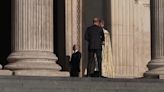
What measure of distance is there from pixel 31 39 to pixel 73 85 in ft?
13.1

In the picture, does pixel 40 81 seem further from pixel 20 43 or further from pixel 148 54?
pixel 148 54

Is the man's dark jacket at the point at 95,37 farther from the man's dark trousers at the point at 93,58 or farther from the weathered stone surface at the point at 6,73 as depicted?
the weathered stone surface at the point at 6,73

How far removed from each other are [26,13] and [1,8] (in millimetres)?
14437

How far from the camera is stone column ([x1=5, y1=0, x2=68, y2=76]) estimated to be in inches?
1487

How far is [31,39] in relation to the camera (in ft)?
124

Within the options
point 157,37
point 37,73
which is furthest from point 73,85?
point 157,37

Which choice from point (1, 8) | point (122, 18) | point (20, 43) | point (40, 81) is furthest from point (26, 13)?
point (1, 8)

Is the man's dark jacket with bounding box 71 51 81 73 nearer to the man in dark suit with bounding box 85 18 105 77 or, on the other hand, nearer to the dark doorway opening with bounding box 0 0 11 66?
the man in dark suit with bounding box 85 18 105 77

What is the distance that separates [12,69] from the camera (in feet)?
124

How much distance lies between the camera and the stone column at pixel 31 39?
124ft

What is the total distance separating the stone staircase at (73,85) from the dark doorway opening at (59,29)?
12.3m

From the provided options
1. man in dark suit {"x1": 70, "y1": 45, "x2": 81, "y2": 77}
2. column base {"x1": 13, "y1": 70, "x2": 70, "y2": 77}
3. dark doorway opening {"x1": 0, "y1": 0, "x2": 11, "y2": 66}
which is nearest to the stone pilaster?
man in dark suit {"x1": 70, "y1": 45, "x2": 81, "y2": 77}

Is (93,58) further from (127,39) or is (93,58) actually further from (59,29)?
(59,29)

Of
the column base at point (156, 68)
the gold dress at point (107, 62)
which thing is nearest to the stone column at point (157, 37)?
the column base at point (156, 68)
